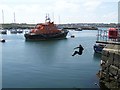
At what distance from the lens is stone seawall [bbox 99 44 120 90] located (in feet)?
60.7

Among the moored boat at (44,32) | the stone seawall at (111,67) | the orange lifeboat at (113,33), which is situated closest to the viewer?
the stone seawall at (111,67)

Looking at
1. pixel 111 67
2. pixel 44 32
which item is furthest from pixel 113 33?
pixel 44 32

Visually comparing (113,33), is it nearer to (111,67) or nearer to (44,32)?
(111,67)

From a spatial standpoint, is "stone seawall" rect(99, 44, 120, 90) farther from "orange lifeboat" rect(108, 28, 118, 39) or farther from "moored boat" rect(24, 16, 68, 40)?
"moored boat" rect(24, 16, 68, 40)

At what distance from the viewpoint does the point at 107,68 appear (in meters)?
20.2

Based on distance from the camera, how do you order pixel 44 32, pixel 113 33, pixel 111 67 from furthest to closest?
pixel 44 32 < pixel 113 33 < pixel 111 67

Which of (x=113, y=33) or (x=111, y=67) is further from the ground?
(x=113, y=33)

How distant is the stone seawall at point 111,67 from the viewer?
1852cm

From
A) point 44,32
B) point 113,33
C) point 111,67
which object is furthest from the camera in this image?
point 44,32

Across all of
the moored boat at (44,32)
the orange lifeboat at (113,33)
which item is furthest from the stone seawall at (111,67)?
the moored boat at (44,32)

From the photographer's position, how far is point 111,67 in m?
19.4

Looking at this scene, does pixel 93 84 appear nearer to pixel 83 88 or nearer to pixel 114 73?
pixel 83 88

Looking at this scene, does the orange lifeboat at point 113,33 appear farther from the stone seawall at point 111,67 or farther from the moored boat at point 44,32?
the moored boat at point 44,32

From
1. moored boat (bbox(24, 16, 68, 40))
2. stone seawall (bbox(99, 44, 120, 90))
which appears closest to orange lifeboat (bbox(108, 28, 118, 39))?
stone seawall (bbox(99, 44, 120, 90))
